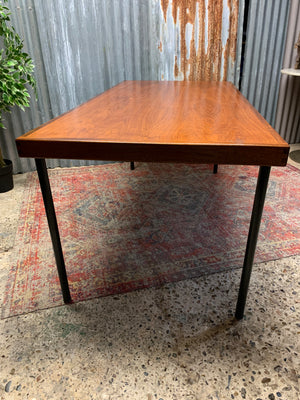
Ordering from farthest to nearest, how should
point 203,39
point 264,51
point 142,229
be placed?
point 264,51
point 203,39
point 142,229

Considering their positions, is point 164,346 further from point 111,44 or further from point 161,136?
point 111,44

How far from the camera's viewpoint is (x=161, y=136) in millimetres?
972

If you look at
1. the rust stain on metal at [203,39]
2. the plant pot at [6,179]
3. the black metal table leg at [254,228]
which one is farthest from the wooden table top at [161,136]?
the rust stain on metal at [203,39]

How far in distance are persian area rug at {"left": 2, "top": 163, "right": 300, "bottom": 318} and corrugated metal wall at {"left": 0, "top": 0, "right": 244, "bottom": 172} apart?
722 mm

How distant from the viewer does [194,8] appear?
274 cm

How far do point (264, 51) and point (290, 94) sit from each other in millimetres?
558

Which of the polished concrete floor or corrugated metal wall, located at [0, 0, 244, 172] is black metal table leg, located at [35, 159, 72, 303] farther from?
corrugated metal wall, located at [0, 0, 244, 172]

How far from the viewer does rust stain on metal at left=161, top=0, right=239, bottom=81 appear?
108 inches

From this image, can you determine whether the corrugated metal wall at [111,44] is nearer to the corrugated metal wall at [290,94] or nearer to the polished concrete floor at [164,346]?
the corrugated metal wall at [290,94]

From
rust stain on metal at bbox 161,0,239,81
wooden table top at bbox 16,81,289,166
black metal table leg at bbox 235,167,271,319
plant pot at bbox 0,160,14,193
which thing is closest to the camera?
wooden table top at bbox 16,81,289,166

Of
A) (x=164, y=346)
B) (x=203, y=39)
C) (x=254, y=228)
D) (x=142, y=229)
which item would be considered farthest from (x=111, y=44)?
(x=164, y=346)

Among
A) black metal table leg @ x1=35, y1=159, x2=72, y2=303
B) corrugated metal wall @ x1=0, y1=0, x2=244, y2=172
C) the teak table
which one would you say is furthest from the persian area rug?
corrugated metal wall @ x1=0, y1=0, x2=244, y2=172

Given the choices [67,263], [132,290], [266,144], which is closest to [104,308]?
[132,290]

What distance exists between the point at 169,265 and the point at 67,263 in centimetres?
54
